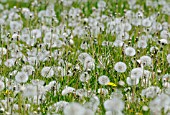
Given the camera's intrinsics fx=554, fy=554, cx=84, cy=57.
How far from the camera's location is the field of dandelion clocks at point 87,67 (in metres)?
3.68

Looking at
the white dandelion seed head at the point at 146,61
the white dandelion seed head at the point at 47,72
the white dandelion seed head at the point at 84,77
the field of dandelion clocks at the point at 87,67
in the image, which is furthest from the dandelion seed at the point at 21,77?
the white dandelion seed head at the point at 146,61

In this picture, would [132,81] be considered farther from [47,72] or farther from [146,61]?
[47,72]

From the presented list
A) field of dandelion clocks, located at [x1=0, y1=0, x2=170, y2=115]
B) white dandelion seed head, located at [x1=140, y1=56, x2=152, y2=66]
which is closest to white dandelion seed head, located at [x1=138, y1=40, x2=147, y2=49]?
field of dandelion clocks, located at [x1=0, y1=0, x2=170, y2=115]

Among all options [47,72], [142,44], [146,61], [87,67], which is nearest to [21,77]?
[47,72]

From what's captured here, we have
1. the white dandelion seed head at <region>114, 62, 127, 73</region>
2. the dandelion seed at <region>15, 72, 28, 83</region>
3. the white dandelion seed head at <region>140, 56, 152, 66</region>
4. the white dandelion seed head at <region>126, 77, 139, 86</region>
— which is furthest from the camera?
the white dandelion seed head at <region>140, 56, 152, 66</region>

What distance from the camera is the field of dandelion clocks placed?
12.1 feet

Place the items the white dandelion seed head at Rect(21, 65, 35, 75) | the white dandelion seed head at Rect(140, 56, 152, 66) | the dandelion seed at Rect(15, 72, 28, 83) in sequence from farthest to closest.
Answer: the white dandelion seed head at Rect(140, 56, 152, 66)
the white dandelion seed head at Rect(21, 65, 35, 75)
the dandelion seed at Rect(15, 72, 28, 83)

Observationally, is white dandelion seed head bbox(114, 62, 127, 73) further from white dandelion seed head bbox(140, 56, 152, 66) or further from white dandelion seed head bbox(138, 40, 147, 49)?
white dandelion seed head bbox(138, 40, 147, 49)

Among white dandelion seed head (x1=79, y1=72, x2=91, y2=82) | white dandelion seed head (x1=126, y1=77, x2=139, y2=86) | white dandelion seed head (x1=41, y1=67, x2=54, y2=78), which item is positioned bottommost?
white dandelion seed head (x1=41, y1=67, x2=54, y2=78)

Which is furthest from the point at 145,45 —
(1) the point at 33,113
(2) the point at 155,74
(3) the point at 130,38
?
(1) the point at 33,113

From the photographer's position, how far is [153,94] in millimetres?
3707

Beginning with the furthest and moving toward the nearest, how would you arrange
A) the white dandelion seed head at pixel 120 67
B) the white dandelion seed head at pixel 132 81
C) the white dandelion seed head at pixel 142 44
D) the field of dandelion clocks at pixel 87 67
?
1. the white dandelion seed head at pixel 142 44
2. the white dandelion seed head at pixel 120 67
3. the white dandelion seed head at pixel 132 81
4. the field of dandelion clocks at pixel 87 67

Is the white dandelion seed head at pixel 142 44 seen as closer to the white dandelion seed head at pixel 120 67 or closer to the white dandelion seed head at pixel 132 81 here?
the white dandelion seed head at pixel 120 67

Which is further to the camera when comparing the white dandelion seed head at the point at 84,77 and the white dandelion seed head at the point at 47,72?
the white dandelion seed head at the point at 47,72
